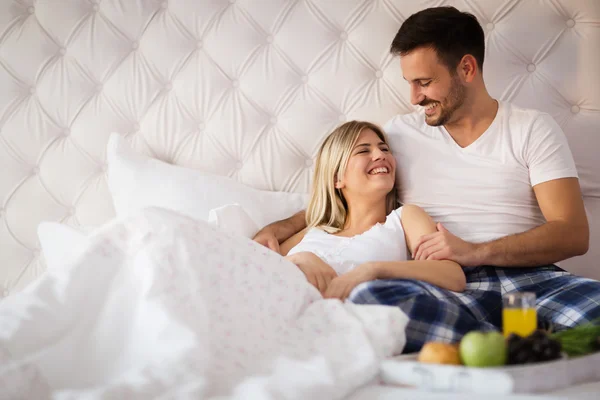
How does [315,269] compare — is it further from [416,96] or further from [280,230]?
[416,96]

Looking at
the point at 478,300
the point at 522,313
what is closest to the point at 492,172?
the point at 478,300

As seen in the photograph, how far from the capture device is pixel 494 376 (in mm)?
1044

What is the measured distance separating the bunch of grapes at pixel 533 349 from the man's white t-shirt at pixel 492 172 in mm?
789

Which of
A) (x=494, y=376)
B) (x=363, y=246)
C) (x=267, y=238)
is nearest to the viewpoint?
(x=494, y=376)

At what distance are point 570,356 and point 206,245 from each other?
755 mm

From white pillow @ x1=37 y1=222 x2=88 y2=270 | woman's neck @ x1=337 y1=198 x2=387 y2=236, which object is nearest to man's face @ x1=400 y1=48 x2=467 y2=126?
woman's neck @ x1=337 y1=198 x2=387 y2=236

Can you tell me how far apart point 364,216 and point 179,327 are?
3.37 ft

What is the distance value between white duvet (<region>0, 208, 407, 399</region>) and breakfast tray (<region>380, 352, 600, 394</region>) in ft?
0.19

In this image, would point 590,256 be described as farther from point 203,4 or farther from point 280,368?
point 203,4

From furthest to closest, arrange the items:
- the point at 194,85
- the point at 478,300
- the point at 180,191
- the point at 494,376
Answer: the point at 194,85
the point at 180,191
the point at 478,300
the point at 494,376

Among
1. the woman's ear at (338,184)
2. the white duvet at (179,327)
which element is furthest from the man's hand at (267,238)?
the white duvet at (179,327)

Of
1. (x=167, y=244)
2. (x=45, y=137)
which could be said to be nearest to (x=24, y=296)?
(x=167, y=244)

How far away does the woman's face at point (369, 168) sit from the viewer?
1953mm

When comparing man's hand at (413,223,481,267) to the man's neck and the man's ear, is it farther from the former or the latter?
the man's ear
